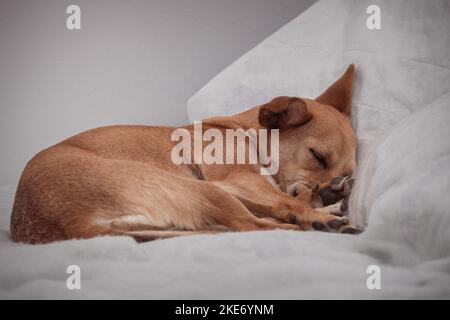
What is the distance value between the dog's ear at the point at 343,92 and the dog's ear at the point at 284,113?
0.90 ft

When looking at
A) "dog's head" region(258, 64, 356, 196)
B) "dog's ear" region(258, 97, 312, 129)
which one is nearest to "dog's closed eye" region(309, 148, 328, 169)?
"dog's head" region(258, 64, 356, 196)

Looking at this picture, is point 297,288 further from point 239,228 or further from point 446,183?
point 239,228

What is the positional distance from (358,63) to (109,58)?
5.18 ft

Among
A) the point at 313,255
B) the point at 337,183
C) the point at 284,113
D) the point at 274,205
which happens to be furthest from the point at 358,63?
the point at 313,255

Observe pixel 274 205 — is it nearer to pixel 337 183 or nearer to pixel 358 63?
pixel 337 183

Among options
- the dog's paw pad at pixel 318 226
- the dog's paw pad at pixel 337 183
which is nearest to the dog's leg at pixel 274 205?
the dog's paw pad at pixel 318 226

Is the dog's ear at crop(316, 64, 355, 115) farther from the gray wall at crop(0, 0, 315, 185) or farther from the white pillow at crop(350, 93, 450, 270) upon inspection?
the gray wall at crop(0, 0, 315, 185)

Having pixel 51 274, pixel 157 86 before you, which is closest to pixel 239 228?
pixel 51 274

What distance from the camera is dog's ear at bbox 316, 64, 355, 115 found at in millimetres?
2664

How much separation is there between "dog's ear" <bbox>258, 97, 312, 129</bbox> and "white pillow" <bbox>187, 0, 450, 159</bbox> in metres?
0.32

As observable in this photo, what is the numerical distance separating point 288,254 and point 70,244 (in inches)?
23.9

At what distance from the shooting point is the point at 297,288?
1.23m

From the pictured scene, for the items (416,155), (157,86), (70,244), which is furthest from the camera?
(157,86)

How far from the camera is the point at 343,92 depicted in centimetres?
267
